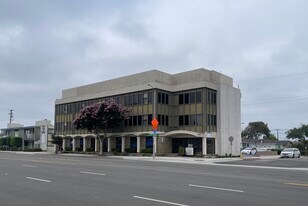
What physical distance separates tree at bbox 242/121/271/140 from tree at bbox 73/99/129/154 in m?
91.8

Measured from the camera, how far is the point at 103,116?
52.4 meters

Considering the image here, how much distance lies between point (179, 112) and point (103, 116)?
11183mm

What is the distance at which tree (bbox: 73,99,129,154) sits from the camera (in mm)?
52219

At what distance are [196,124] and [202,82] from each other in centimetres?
590

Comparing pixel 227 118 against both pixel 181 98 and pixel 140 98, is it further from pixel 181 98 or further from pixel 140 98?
pixel 140 98

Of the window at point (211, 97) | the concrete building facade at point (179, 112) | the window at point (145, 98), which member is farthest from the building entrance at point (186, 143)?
the window at point (145, 98)

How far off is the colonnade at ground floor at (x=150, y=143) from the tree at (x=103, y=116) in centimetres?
310

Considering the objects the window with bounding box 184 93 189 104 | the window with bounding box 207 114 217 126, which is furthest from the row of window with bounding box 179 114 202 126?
the window with bounding box 184 93 189 104

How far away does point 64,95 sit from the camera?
70812 mm

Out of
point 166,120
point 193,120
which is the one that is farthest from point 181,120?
point 193,120

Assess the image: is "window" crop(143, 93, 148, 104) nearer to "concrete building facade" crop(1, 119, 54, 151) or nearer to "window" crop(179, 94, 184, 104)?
"window" crop(179, 94, 184, 104)

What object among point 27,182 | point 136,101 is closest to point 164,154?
point 136,101

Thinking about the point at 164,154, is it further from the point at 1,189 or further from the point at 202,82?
the point at 1,189

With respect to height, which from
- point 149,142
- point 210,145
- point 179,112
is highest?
point 179,112
